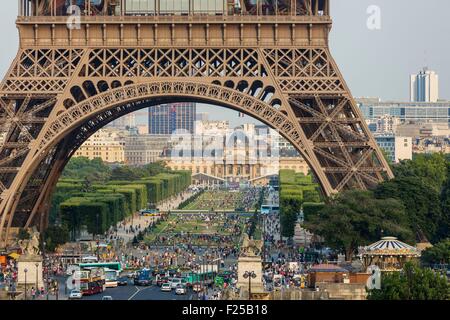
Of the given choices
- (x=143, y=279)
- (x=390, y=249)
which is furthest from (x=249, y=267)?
(x=143, y=279)

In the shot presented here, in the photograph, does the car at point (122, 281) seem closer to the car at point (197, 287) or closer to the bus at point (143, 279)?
the bus at point (143, 279)

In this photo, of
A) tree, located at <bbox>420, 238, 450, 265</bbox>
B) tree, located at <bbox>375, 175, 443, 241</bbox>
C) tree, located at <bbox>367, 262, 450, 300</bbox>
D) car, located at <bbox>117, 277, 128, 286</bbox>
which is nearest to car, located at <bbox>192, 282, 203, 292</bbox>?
car, located at <bbox>117, 277, 128, 286</bbox>

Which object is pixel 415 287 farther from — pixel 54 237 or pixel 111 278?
pixel 54 237

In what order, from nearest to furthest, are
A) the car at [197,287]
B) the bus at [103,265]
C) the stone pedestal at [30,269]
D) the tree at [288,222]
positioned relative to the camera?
the stone pedestal at [30,269], the car at [197,287], the bus at [103,265], the tree at [288,222]

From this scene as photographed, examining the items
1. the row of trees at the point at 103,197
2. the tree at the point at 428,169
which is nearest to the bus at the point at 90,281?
the row of trees at the point at 103,197

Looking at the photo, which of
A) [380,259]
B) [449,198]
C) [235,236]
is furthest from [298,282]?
[235,236]

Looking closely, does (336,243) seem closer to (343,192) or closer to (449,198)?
(343,192)
